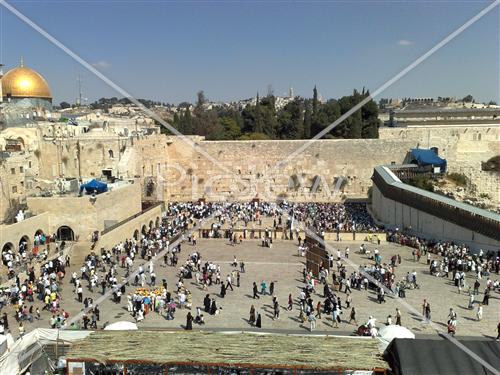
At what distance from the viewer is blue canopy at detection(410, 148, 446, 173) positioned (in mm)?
30062

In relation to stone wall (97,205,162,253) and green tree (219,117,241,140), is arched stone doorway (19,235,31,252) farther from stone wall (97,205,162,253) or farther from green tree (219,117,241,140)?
green tree (219,117,241,140)

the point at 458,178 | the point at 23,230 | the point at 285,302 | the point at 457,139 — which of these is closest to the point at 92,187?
the point at 23,230

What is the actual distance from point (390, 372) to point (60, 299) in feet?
31.2

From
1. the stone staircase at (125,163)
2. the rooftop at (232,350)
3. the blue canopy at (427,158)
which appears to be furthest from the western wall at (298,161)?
the rooftop at (232,350)

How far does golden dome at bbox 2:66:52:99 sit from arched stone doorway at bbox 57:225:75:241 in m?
15.4

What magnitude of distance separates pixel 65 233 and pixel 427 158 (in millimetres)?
21746

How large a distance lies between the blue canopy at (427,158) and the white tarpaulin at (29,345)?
85.8 feet

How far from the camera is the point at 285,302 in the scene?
43.4ft

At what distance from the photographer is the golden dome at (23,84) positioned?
100.0ft

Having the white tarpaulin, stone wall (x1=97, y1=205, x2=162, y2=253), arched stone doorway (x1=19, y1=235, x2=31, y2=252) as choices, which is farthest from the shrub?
the white tarpaulin

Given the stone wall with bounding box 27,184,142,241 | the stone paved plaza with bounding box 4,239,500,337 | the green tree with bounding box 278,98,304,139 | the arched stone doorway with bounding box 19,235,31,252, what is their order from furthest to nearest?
1. the green tree with bounding box 278,98,304,139
2. the stone wall with bounding box 27,184,142,241
3. the arched stone doorway with bounding box 19,235,31,252
4. the stone paved plaza with bounding box 4,239,500,337

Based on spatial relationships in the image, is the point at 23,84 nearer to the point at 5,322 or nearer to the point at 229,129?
the point at 229,129

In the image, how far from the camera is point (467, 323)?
1157 centimetres

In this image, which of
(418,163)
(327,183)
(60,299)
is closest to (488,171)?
(418,163)
